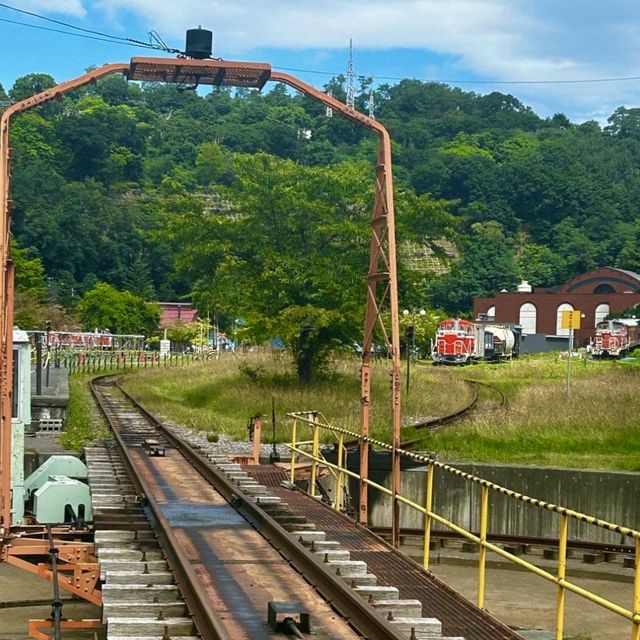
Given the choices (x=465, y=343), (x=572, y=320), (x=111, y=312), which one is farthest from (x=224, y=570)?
(x=111, y=312)

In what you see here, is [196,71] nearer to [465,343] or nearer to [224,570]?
[224,570]

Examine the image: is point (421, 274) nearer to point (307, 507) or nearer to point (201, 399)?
point (201, 399)

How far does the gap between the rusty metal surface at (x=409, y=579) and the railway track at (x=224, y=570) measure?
0.29 m

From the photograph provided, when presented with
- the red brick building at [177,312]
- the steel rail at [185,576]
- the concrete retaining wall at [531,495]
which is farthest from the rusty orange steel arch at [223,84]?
the red brick building at [177,312]

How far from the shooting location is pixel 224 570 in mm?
11781

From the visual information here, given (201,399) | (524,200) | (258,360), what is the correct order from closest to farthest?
(201,399), (258,360), (524,200)

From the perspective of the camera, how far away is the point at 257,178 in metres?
39.0

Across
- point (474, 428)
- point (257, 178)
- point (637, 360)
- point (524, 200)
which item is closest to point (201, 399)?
point (257, 178)

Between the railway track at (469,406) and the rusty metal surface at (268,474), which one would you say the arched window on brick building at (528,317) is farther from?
the rusty metal surface at (268,474)

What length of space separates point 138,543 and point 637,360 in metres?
61.2

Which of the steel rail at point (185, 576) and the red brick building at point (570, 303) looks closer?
the steel rail at point (185, 576)

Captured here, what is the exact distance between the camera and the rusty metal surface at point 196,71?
55.3 ft

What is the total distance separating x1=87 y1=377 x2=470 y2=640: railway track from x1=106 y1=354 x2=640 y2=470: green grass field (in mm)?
9344

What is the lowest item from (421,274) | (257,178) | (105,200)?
(421,274)
